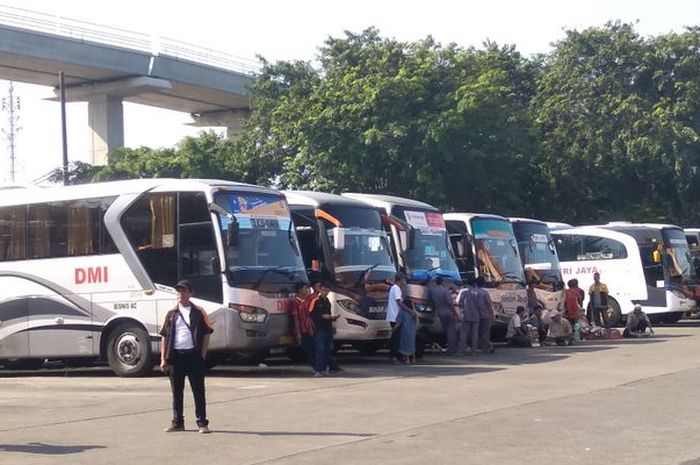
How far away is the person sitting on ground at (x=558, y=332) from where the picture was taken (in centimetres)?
2594

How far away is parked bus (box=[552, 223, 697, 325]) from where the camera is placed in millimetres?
31719

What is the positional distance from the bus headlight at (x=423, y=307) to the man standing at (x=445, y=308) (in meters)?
0.11

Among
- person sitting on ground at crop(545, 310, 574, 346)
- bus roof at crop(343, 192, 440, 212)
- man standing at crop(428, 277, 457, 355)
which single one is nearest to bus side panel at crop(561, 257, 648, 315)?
person sitting on ground at crop(545, 310, 574, 346)

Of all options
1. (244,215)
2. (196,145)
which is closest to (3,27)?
(196,145)

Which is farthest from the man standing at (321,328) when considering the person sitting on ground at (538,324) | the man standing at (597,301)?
the man standing at (597,301)

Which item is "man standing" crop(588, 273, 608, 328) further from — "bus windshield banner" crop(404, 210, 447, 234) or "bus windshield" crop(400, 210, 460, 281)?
"bus windshield banner" crop(404, 210, 447, 234)

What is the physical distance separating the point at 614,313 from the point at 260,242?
648 inches

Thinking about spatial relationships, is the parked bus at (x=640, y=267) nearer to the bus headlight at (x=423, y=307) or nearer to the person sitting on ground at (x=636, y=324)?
the person sitting on ground at (x=636, y=324)

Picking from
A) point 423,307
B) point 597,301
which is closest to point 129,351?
point 423,307

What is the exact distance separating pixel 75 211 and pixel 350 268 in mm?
5147

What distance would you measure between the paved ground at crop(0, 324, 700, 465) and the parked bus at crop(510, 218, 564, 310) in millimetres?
7259

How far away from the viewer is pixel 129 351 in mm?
19016

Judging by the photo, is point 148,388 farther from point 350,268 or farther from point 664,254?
point 664,254

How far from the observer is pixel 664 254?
104 ft
